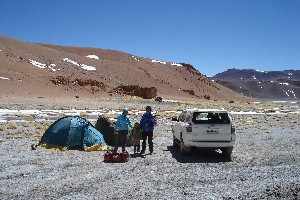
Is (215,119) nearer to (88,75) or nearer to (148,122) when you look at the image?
(148,122)

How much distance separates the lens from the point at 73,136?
619 inches

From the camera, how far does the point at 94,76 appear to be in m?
117

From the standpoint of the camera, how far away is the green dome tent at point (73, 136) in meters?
15.5

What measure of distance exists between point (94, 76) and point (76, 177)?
10804cm

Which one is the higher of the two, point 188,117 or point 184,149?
point 188,117

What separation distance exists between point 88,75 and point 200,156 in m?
104

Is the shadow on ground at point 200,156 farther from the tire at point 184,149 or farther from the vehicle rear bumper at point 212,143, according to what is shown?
the vehicle rear bumper at point 212,143

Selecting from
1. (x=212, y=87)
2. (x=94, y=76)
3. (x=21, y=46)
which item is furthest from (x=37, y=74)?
(x=212, y=87)

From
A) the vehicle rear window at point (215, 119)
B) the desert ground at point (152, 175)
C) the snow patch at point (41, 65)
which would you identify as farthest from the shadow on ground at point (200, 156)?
the snow patch at point (41, 65)

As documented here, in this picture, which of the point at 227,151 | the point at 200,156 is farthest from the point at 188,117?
the point at 227,151

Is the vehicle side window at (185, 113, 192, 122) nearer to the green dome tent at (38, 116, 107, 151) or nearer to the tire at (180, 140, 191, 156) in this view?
the tire at (180, 140, 191, 156)

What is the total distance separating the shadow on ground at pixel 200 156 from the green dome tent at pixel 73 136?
10.5ft

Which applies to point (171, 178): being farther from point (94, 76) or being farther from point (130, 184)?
point (94, 76)

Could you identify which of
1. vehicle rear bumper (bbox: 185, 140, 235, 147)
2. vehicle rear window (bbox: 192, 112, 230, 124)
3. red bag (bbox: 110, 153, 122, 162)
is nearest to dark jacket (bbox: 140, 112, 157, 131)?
vehicle rear window (bbox: 192, 112, 230, 124)
